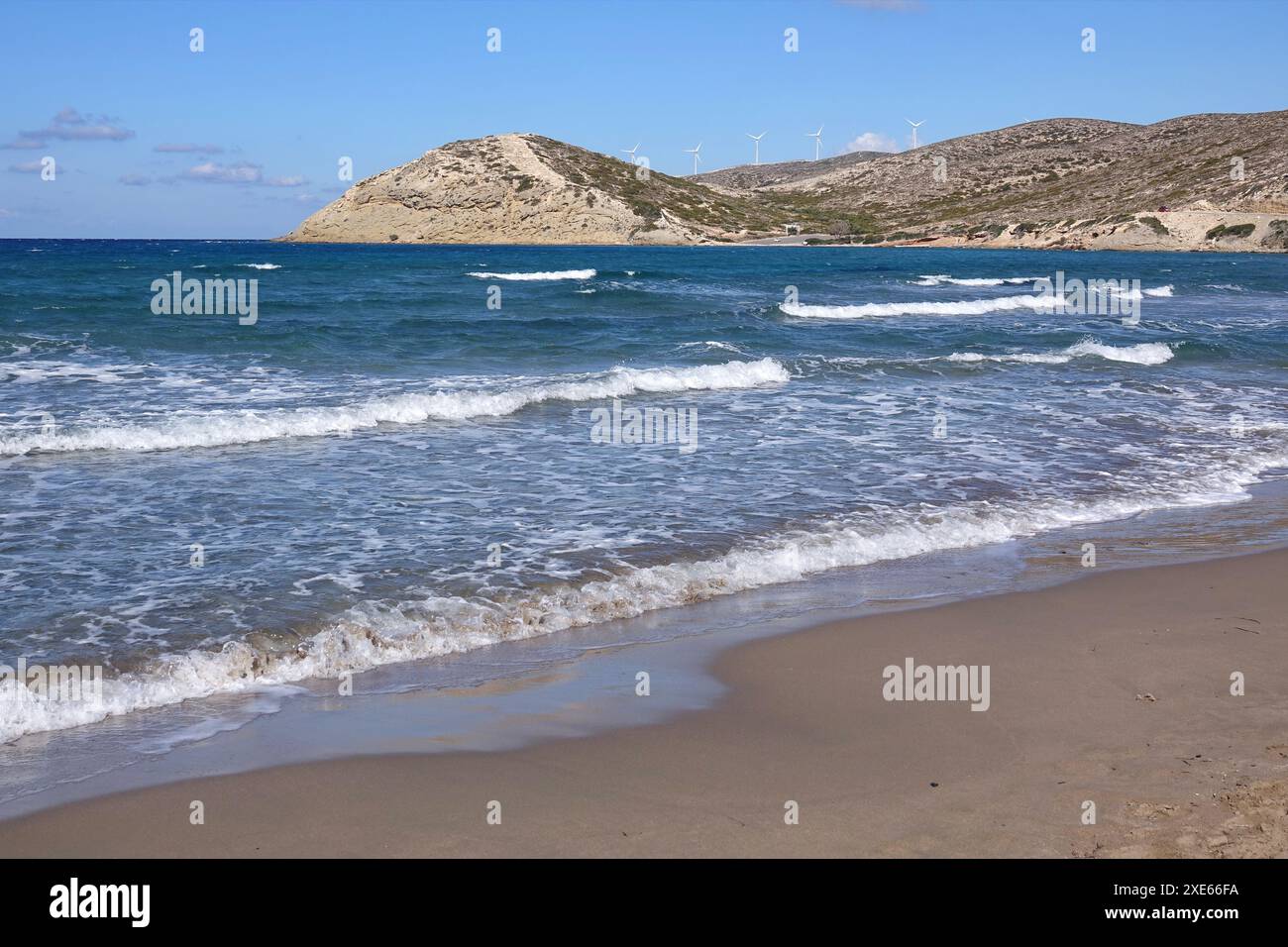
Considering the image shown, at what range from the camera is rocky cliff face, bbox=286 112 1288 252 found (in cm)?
9644

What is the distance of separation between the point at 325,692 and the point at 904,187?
519ft

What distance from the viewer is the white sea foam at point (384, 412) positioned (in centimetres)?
1339

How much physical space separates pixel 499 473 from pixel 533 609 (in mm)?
4622

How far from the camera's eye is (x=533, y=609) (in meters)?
7.80

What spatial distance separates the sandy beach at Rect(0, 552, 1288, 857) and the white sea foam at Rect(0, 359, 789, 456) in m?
9.30

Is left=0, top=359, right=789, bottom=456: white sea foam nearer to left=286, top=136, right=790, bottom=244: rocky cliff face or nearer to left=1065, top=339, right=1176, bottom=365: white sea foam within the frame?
left=1065, top=339, right=1176, bottom=365: white sea foam

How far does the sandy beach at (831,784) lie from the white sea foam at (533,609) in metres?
1.24

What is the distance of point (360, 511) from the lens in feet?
33.5

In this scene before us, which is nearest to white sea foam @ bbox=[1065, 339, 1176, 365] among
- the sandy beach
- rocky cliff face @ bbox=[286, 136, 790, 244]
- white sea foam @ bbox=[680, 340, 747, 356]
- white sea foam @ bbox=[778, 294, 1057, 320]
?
white sea foam @ bbox=[680, 340, 747, 356]

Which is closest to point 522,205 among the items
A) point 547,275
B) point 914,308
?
point 547,275

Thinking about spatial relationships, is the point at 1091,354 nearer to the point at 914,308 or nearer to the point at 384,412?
the point at 914,308

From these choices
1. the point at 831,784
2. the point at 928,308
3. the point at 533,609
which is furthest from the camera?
the point at 928,308
